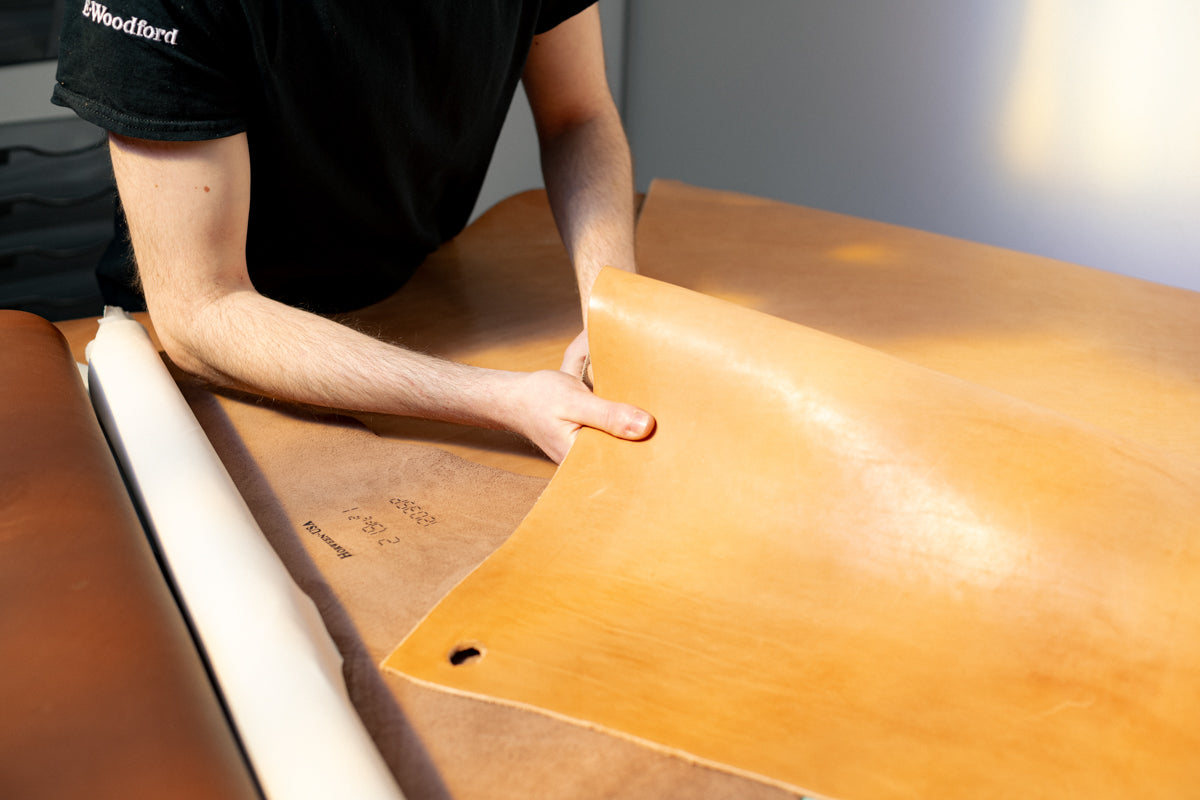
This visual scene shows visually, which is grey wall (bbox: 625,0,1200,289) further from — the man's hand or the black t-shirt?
the man's hand

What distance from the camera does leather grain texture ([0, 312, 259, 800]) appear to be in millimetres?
521

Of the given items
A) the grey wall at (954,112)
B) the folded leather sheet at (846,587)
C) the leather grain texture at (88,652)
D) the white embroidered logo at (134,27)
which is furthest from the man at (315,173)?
the grey wall at (954,112)

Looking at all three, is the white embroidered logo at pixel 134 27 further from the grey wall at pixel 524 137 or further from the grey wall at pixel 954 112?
the grey wall at pixel 524 137

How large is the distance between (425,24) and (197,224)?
16.0 inches

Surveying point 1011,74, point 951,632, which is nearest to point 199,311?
point 951,632

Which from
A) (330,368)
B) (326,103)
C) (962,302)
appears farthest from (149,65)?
(962,302)

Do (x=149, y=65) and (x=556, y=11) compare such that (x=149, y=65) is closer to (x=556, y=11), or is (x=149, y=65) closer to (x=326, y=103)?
(x=326, y=103)

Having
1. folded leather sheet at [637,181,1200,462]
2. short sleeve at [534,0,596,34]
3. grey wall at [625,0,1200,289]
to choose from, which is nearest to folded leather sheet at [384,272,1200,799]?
folded leather sheet at [637,181,1200,462]

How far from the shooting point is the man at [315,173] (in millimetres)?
999

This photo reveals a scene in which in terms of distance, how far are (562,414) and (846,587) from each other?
33cm

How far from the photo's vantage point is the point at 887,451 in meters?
0.78

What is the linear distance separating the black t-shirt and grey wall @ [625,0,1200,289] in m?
1.31

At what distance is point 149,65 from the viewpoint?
1.00 meters

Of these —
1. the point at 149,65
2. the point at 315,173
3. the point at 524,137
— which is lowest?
the point at 524,137
